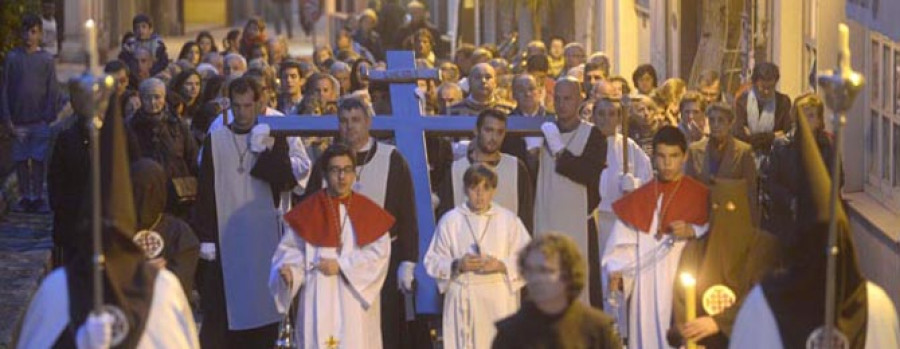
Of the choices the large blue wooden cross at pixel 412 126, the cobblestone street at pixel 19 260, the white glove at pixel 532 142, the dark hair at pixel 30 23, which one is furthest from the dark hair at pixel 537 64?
the white glove at pixel 532 142

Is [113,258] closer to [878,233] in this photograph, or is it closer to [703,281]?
[703,281]

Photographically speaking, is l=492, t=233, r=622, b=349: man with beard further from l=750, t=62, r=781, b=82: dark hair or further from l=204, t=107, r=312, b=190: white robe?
l=750, t=62, r=781, b=82: dark hair

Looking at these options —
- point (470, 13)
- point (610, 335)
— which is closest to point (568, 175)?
point (610, 335)

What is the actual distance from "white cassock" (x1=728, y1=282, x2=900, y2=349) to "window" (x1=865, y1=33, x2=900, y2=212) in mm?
5048

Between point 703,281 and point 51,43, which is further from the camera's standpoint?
point 51,43

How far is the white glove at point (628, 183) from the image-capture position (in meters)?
15.0

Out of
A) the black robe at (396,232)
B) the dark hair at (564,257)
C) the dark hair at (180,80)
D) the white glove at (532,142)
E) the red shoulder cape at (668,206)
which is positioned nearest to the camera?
the dark hair at (564,257)

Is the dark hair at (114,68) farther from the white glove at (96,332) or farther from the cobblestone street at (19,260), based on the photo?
the white glove at (96,332)

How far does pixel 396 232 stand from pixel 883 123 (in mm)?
3894

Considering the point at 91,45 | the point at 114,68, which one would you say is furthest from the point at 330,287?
the point at 114,68

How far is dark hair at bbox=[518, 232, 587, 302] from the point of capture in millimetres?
9703

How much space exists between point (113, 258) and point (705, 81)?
9.33 m

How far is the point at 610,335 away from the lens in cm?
1005

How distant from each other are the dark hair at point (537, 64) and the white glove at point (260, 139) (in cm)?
702
